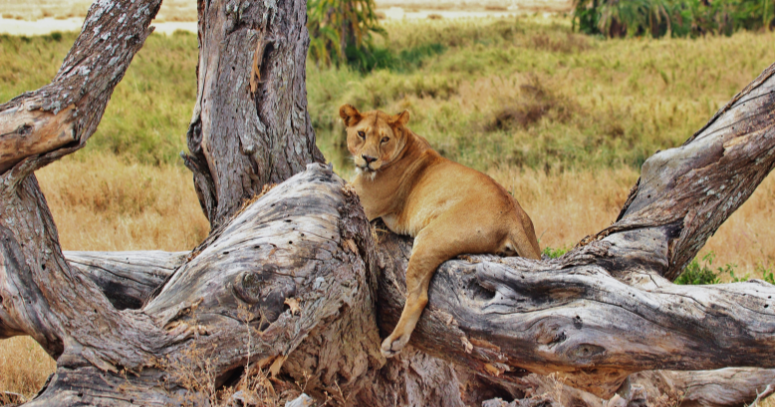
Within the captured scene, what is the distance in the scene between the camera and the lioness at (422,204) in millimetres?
3568

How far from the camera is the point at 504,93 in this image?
13.3 m

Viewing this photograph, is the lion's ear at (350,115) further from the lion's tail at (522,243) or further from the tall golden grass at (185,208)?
the tall golden grass at (185,208)

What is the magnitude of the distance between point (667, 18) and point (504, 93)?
43.1ft

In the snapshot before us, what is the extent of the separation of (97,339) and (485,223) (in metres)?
2.15

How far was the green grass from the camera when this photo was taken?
10867 mm

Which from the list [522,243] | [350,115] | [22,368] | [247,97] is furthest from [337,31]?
[522,243]

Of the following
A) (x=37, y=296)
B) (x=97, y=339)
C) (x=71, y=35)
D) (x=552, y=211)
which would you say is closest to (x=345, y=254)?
(x=97, y=339)

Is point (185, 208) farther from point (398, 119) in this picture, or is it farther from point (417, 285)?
point (417, 285)

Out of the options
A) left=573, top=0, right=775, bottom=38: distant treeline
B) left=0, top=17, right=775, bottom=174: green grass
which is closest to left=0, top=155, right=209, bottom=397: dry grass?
left=0, top=17, right=775, bottom=174: green grass

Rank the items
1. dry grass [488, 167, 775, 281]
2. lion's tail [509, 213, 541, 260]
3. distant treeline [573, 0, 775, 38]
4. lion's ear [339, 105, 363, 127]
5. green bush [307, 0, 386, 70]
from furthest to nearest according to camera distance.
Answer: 1. distant treeline [573, 0, 775, 38]
2. green bush [307, 0, 386, 70]
3. dry grass [488, 167, 775, 281]
4. lion's ear [339, 105, 363, 127]
5. lion's tail [509, 213, 541, 260]

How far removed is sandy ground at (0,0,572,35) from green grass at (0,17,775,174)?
1.93 m

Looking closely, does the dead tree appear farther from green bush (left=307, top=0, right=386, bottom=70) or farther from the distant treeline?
the distant treeline

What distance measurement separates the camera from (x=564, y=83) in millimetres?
14266

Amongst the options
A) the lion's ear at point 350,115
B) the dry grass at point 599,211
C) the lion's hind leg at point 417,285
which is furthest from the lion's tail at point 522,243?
the dry grass at point 599,211
